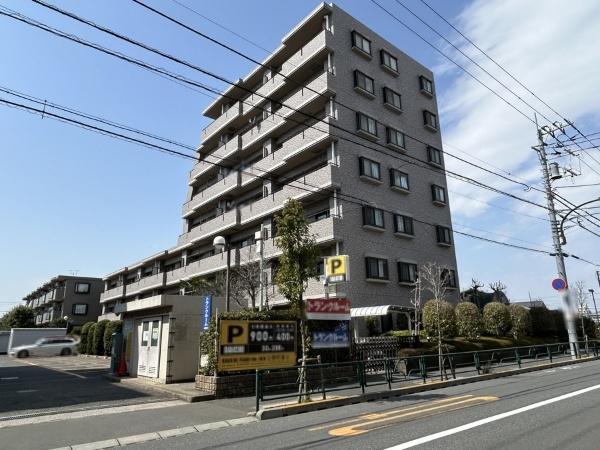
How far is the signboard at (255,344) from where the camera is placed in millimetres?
12633

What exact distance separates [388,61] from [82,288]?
56.9m

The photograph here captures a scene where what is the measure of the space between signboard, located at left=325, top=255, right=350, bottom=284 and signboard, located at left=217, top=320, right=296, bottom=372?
289 centimetres

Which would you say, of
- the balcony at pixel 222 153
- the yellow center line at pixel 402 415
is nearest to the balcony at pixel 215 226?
the balcony at pixel 222 153

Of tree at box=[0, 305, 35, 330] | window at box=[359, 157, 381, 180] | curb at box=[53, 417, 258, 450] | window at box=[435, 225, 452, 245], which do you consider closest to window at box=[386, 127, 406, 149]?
window at box=[359, 157, 381, 180]

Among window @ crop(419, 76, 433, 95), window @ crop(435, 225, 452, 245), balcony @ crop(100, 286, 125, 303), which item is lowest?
balcony @ crop(100, 286, 125, 303)

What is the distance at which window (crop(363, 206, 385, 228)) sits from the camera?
25750mm

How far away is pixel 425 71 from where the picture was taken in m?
35.5

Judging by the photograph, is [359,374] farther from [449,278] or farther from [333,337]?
[449,278]

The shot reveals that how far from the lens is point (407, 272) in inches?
1080

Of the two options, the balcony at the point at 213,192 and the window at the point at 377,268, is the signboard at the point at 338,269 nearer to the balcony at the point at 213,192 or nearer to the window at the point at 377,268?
the window at the point at 377,268

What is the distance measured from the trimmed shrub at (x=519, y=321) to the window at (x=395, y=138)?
1351 centimetres

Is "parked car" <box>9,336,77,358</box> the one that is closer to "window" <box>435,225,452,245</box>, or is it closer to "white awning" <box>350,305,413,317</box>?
"white awning" <box>350,305,413,317</box>

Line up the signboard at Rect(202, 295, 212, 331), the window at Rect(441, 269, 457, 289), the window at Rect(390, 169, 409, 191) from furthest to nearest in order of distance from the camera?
the window at Rect(441, 269, 457, 289), the window at Rect(390, 169, 409, 191), the signboard at Rect(202, 295, 212, 331)

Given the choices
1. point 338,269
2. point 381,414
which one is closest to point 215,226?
point 338,269
